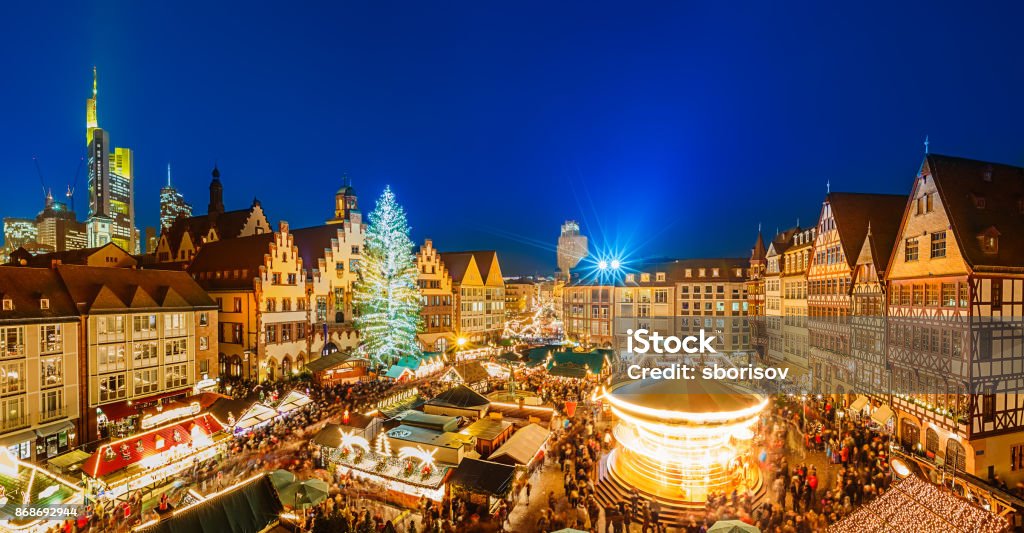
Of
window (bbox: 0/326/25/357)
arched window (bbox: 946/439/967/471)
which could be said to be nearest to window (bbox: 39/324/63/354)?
window (bbox: 0/326/25/357)

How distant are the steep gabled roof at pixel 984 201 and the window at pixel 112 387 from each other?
3960cm

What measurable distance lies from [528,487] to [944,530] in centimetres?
1089

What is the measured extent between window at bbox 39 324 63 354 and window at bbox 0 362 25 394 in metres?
1.15

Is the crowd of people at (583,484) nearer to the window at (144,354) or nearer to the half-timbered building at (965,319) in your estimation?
the half-timbered building at (965,319)

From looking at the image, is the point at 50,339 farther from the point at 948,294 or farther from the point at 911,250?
the point at 911,250

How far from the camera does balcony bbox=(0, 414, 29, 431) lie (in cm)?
2064

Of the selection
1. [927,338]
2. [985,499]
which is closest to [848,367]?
[927,338]

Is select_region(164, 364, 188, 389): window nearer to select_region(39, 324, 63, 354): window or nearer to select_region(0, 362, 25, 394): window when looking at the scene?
select_region(39, 324, 63, 354): window

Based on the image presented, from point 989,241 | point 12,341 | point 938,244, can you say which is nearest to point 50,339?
point 12,341

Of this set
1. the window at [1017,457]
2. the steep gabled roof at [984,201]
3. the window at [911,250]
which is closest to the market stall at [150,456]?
the steep gabled roof at [984,201]

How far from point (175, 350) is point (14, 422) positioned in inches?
300

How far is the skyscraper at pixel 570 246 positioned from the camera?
16950cm

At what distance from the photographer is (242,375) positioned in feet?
115

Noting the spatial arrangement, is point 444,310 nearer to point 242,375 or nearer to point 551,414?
point 242,375
